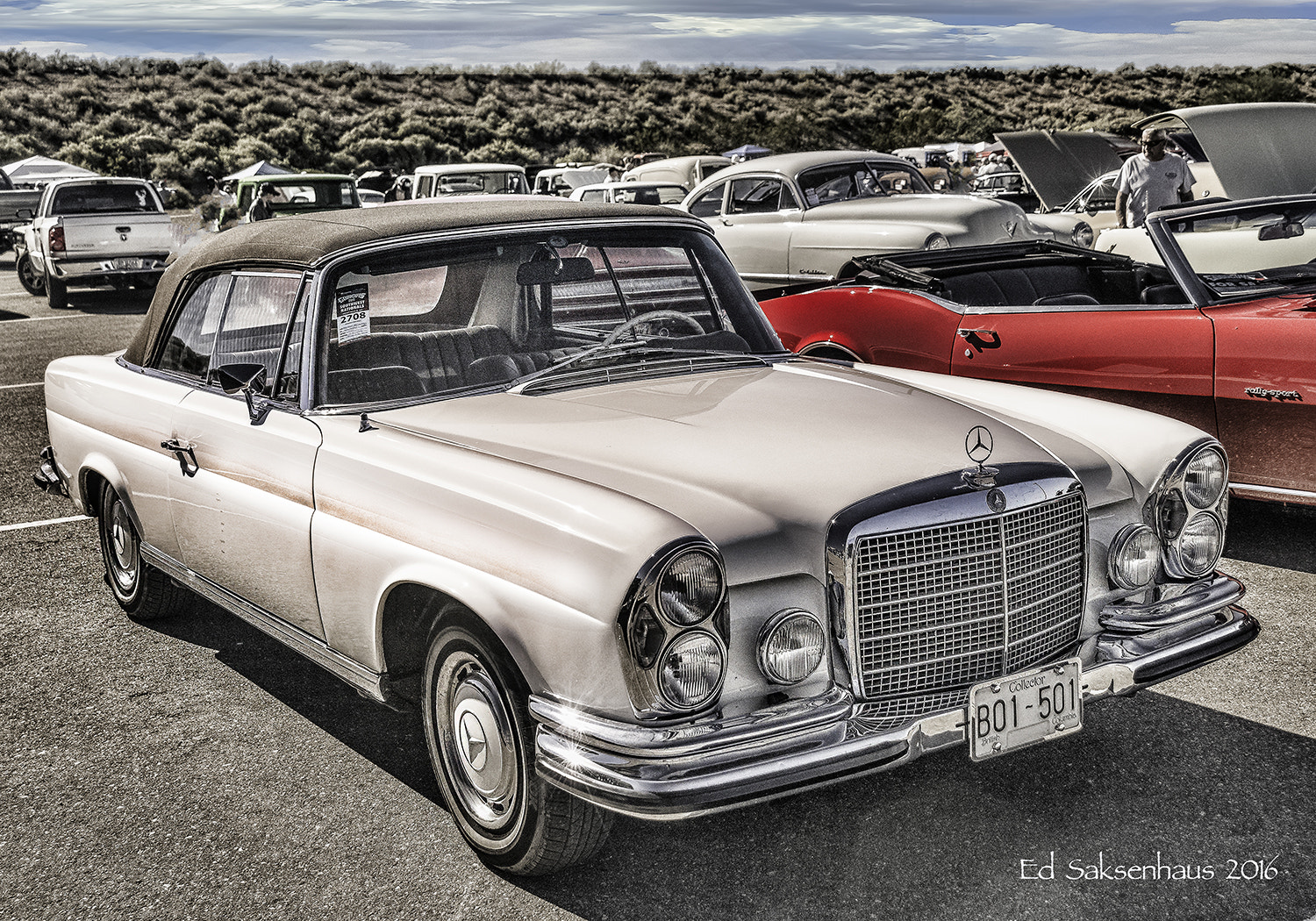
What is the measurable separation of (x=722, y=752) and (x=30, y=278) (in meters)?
18.3

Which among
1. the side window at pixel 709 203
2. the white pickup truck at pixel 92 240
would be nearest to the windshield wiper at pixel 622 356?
the side window at pixel 709 203

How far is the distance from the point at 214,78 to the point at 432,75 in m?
10.1

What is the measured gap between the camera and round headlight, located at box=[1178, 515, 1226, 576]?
3.34m

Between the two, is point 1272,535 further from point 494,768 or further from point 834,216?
point 834,216

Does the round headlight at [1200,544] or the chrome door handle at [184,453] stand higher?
the chrome door handle at [184,453]

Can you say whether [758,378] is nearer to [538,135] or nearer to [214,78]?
[538,135]

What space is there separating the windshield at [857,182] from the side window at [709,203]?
3.66 feet

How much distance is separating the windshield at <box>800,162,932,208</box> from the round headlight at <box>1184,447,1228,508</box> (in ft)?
28.4

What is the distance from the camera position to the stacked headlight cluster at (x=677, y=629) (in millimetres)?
2527

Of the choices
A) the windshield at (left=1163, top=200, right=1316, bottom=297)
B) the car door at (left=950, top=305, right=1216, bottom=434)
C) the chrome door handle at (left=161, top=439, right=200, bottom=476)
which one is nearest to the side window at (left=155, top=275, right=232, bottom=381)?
the chrome door handle at (left=161, top=439, right=200, bottom=476)

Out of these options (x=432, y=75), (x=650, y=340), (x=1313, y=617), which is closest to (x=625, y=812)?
(x=650, y=340)

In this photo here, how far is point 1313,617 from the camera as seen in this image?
14.9 feet

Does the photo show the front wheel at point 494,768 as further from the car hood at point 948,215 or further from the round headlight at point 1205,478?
the car hood at point 948,215

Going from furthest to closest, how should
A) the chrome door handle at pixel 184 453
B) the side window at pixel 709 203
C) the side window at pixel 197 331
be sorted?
the side window at pixel 709 203, the side window at pixel 197 331, the chrome door handle at pixel 184 453
